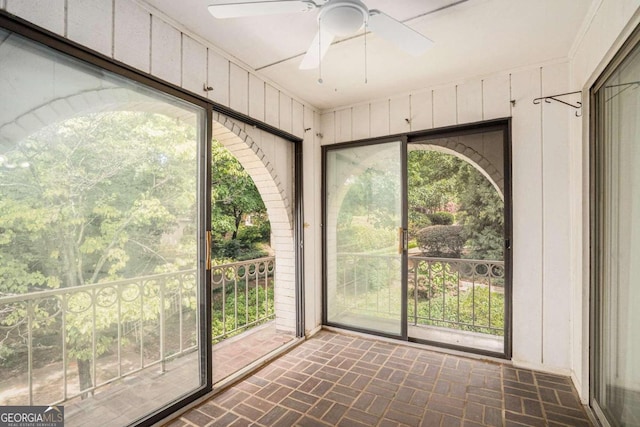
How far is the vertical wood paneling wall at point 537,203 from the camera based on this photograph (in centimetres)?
251

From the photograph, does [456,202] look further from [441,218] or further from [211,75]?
[211,75]

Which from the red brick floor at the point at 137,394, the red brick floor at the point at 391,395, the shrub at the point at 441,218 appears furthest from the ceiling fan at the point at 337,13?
the shrub at the point at 441,218

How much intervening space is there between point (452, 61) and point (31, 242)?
3119 millimetres

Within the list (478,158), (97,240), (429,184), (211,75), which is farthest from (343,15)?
(429,184)

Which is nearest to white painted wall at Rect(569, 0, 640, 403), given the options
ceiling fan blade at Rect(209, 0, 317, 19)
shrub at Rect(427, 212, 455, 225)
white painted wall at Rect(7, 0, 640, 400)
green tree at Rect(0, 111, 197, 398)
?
white painted wall at Rect(7, 0, 640, 400)

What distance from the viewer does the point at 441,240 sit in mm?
6566

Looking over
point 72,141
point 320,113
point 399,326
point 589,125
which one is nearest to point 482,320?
point 399,326

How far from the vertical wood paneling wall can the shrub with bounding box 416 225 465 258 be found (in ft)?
12.2

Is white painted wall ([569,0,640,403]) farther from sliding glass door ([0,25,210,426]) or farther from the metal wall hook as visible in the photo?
sliding glass door ([0,25,210,426])

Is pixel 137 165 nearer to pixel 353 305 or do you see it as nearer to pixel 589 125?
pixel 353 305

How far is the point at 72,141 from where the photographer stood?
1617 mm

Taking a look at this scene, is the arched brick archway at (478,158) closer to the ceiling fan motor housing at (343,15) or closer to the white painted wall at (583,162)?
the white painted wall at (583,162)

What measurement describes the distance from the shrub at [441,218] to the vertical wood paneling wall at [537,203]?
4089mm

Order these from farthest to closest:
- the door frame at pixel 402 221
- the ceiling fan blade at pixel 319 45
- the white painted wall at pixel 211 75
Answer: the door frame at pixel 402 221, the ceiling fan blade at pixel 319 45, the white painted wall at pixel 211 75
